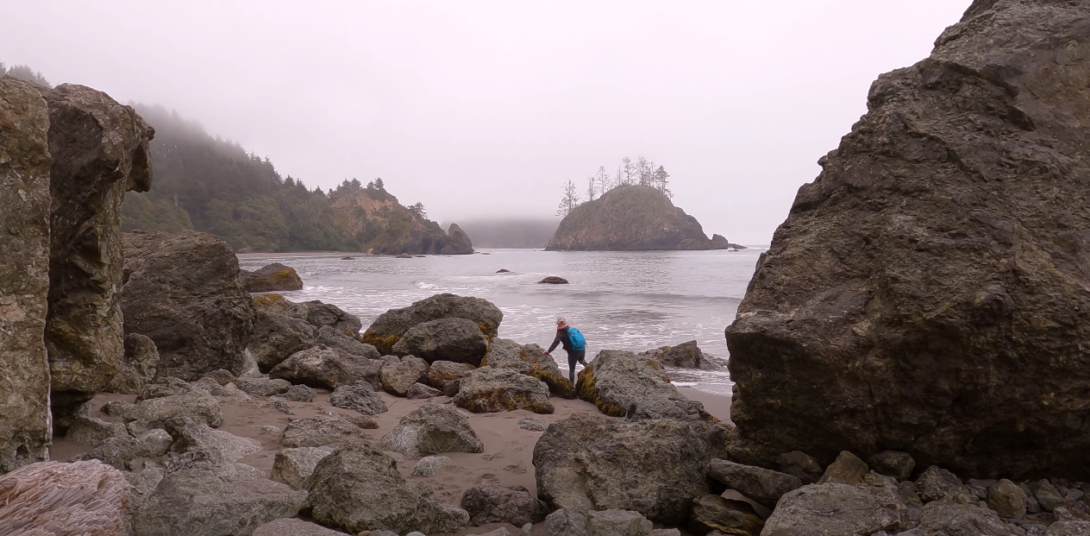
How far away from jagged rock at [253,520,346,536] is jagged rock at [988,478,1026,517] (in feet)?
11.6

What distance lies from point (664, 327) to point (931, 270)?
477 inches

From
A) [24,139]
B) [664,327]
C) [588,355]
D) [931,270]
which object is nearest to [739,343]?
[931,270]

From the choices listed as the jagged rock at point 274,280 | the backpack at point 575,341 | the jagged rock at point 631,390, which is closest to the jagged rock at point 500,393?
the jagged rock at point 631,390

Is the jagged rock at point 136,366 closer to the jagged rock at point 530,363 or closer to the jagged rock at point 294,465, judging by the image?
the jagged rock at point 294,465

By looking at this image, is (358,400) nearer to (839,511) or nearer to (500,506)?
(500,506)

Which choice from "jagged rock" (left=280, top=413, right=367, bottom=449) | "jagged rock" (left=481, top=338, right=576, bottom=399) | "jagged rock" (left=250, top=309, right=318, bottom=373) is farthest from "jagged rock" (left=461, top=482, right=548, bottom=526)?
"jagged rock" (left=250, top=309, right=318, bottom=373)

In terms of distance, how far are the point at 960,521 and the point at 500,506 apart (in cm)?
246

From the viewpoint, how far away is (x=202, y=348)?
24.5 feet

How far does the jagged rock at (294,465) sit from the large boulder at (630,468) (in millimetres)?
1434

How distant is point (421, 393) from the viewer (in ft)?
24.9

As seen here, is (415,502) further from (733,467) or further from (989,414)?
(989,414)

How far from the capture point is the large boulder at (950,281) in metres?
3.52

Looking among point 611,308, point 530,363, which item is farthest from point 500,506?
point 611,308

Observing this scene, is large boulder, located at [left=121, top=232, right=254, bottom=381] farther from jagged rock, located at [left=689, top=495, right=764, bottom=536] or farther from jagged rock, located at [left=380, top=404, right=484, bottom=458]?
jagged rock, located at [left=689, top=495, right=764, bottom=536]
